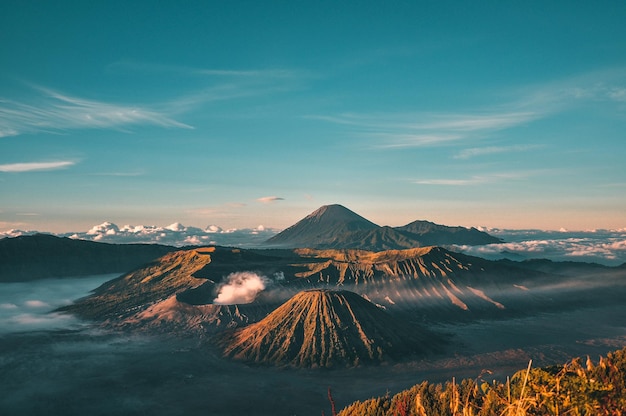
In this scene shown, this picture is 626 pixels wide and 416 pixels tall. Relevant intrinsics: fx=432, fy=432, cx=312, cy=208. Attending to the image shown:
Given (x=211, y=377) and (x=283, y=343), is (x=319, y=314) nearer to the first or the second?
(x=283, y=343)

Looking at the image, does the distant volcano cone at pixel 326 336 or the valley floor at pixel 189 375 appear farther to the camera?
the distant volcano cone at pixel 326 336

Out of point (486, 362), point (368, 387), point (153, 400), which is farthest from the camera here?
point (486, 362)

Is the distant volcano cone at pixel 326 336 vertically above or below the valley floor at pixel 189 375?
above

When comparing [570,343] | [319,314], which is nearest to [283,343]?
[319,314]

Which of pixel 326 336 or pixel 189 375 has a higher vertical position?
pixel 326 336

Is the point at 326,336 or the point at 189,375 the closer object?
the point at 189,375
